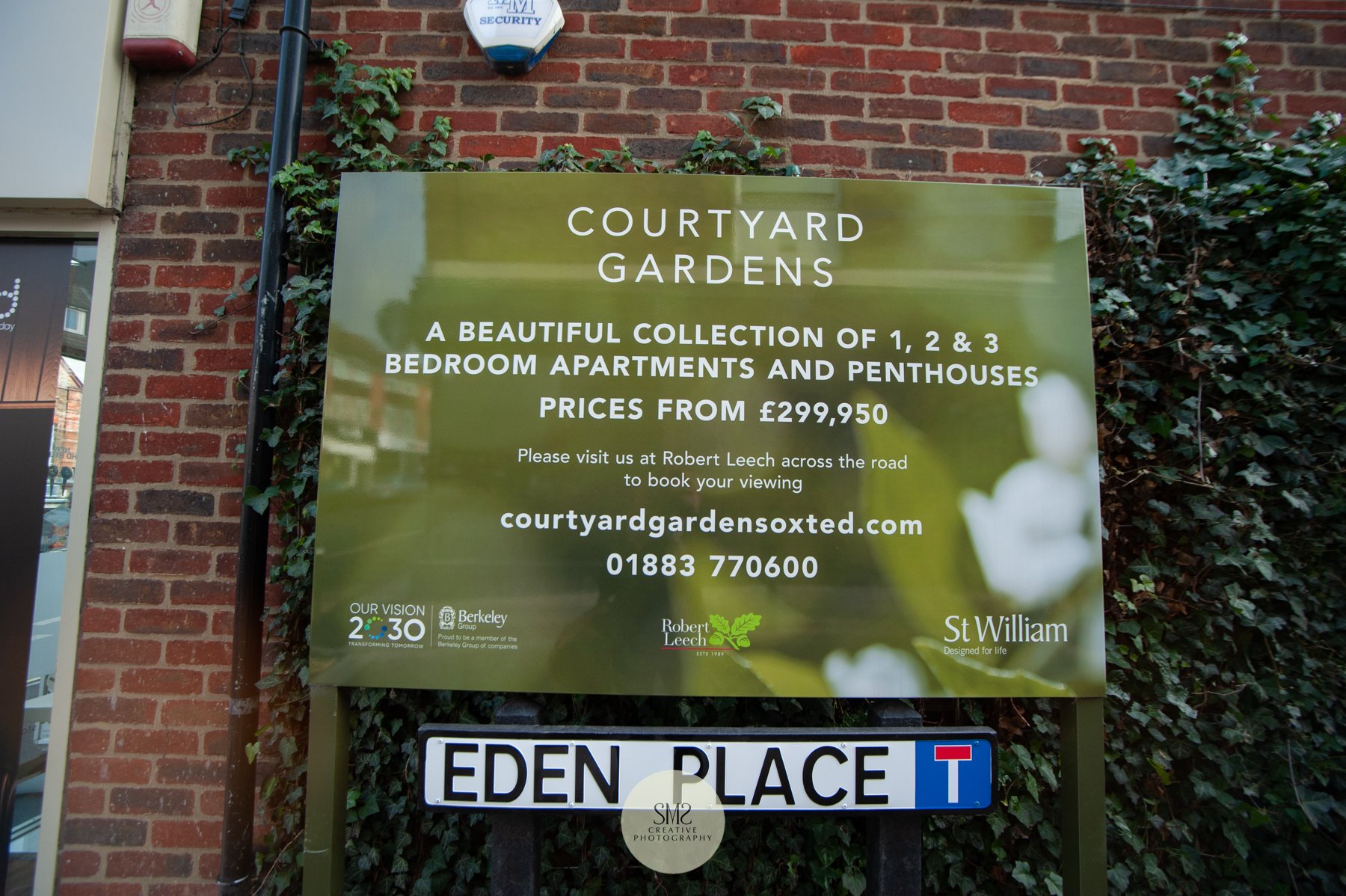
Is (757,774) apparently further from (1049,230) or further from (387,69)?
(387,69)

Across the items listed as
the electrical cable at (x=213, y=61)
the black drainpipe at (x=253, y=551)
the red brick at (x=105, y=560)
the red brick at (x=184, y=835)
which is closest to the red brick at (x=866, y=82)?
the black drainpipe at (x=253, y=551)

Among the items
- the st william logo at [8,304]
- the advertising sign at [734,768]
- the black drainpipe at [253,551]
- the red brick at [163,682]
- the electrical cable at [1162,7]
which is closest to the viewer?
the advertising sign at [734,768]

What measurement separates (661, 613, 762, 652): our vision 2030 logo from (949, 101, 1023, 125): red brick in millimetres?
2018

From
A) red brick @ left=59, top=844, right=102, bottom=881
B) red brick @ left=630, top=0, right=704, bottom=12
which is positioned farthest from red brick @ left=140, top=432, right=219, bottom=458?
red brick @ left=630, top=0, right=704, bottom=12

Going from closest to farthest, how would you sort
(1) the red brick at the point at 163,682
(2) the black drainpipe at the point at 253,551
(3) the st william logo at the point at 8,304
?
(2) the black drainpipe at the point at 253,551
(1) the red brick at the point at 163,682
(3) the st william logo at the point at 8,304

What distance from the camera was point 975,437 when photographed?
1.94 metres

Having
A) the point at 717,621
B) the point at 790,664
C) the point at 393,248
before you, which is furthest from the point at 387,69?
the point at 790,664

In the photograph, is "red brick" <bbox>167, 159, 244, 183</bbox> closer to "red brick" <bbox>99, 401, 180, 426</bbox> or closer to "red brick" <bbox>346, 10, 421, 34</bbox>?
"red brick" <bbox>346, 10, 421, 34</bbox>

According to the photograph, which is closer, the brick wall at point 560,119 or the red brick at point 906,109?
the brick wall at point 560,119

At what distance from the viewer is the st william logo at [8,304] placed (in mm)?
2383

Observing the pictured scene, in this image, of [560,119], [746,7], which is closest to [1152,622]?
[746,7]

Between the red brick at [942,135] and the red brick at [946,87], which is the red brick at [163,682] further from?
the red brick at [946,87]

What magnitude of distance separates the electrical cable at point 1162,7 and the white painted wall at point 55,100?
3.32 metres

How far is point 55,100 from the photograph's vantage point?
7.47ft
